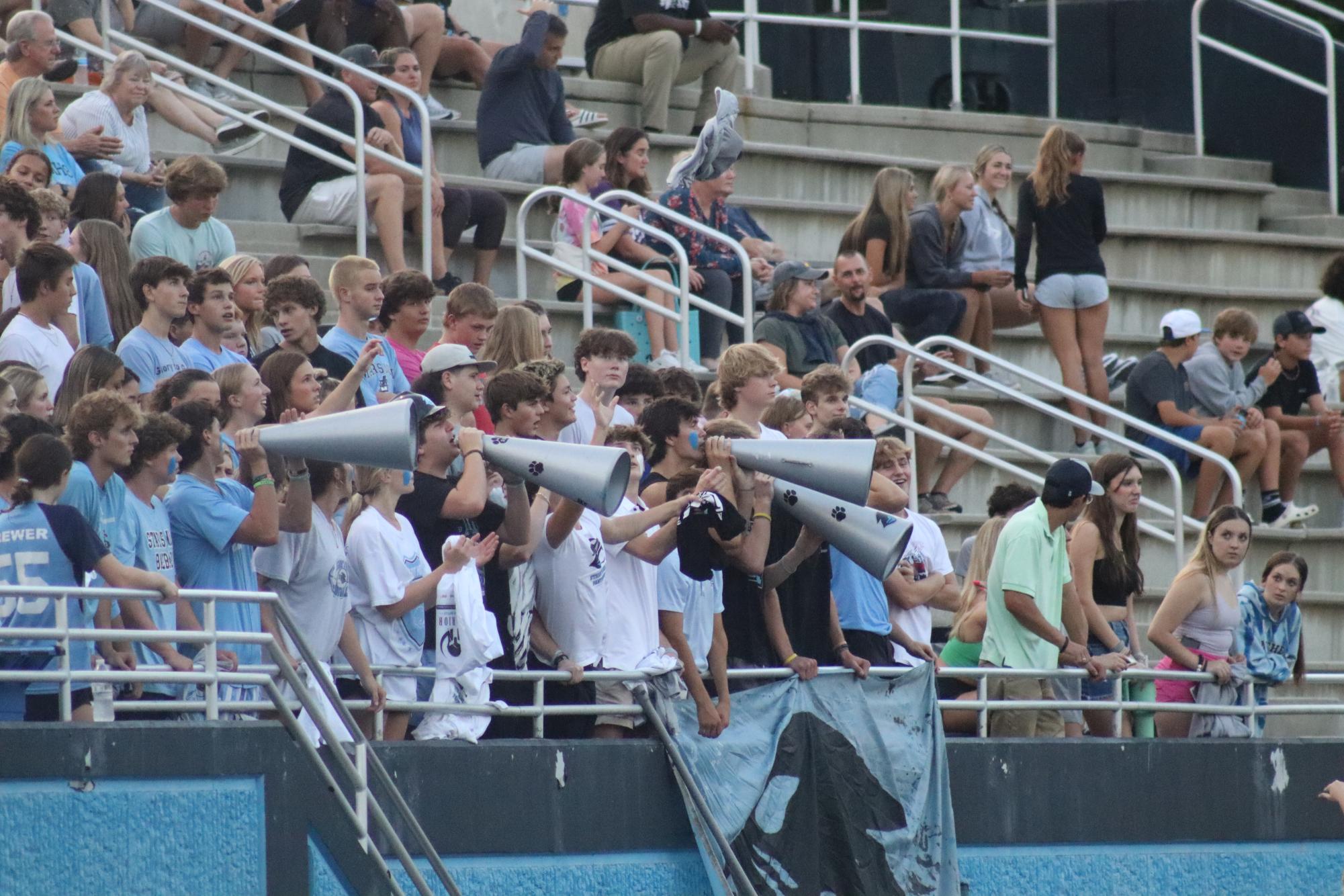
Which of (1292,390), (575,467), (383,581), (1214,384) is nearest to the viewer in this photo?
(575,467)

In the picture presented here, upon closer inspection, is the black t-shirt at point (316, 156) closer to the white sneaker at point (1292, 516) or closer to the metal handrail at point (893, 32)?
the metal handrail at point (893, 32)

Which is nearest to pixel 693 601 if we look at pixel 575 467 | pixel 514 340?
pixel 514 340

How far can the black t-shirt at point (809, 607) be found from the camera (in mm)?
9617

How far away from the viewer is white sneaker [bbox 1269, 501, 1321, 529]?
13.8 m

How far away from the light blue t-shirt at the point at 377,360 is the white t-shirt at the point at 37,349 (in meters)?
1.12

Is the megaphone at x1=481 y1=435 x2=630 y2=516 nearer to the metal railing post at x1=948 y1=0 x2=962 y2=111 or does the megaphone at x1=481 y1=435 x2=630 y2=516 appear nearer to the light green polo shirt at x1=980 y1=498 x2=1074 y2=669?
the light green polo shirt at x1=980 y1=498 x2=1074 y2=669

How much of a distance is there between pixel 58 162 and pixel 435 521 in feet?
10.6

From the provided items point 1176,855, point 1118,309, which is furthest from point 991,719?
point 1118,309

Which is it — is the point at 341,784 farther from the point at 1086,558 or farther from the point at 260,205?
the point at 260,205

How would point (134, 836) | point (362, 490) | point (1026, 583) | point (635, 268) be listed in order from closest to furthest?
point (134, 836) < point (362, 490) < point (1026, 583) < point (635, 268)

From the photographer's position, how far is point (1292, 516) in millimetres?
13820

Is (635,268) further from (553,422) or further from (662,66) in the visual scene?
(553,422)

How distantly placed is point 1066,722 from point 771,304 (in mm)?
2793

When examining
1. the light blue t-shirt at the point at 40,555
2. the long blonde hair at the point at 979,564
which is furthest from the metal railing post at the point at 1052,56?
the light blue t-shirt at the point at 40,555
